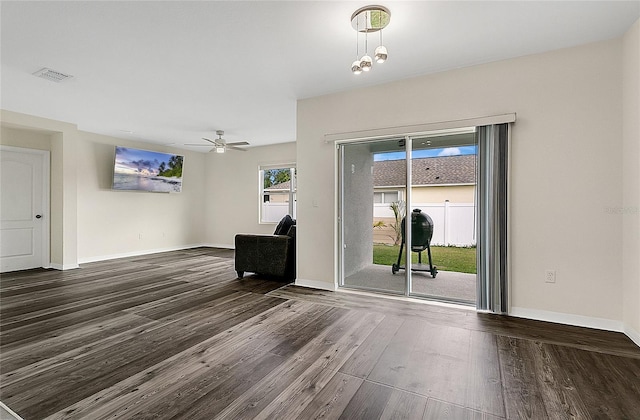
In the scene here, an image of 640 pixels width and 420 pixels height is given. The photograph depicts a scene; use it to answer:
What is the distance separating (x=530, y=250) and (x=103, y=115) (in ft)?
21.3

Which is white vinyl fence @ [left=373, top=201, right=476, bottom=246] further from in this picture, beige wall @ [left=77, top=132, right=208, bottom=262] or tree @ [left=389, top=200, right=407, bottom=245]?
beige wall @ [left=77, top=132, right=208, bottom=262]

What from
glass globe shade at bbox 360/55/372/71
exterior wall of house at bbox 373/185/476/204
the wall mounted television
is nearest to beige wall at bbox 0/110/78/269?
the wall mounted television

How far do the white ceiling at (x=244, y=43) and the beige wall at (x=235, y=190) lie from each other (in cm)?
330

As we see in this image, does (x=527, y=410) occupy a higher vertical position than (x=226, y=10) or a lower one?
lower

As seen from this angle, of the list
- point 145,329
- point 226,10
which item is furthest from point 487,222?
point 145,329

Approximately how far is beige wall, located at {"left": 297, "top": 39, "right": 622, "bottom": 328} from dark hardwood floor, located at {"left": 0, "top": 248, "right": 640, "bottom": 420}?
38 cm

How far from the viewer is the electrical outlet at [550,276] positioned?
2.94 m

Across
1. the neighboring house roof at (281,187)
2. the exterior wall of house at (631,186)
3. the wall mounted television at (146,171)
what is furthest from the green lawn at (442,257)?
the wall mounted television at (146,171)

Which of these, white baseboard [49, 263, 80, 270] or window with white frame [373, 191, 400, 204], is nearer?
window with white frame [373, 191, 400, 204]

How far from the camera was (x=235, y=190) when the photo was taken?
8125 mm

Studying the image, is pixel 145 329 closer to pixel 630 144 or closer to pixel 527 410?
pixel 527 410

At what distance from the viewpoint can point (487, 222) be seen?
3180 mm

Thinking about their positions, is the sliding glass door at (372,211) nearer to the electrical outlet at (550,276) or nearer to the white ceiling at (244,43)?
the white ceiling at (244,43)

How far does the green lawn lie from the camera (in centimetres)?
389
